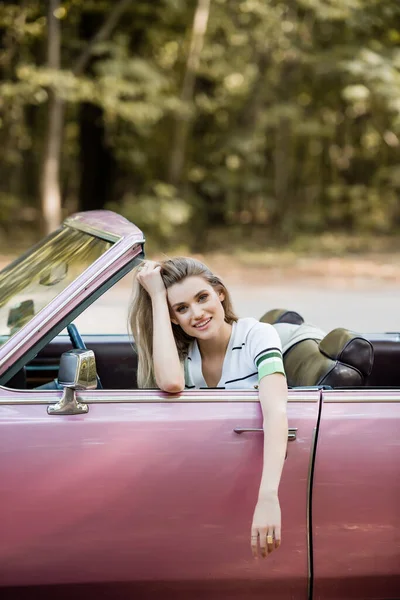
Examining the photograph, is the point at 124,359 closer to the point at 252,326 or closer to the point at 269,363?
the point at 252,326

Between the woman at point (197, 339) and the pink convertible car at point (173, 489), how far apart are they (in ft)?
0.23

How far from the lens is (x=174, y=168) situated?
59.0ft

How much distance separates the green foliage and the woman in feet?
37.6

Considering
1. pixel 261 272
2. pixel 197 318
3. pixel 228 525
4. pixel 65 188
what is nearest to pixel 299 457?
pixel 228 525

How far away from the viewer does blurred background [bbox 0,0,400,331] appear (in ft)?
47.6

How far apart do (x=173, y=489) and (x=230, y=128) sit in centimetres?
1734

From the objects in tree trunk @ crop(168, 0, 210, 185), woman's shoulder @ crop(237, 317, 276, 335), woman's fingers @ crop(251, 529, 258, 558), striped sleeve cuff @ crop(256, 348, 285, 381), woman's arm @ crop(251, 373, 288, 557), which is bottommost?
woman's fingers @ crop(251, 529, 258, 558)

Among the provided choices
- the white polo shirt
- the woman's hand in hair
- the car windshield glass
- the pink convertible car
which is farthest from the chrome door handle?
the car windshield glass

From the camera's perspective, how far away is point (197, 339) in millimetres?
3104

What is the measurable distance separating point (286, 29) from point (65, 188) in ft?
37.5

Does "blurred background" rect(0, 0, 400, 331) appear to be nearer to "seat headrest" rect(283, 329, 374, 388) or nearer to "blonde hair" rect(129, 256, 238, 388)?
"seat headrest" rect(283, 329, 374, 388)

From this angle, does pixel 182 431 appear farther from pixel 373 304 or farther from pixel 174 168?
pixel 174 168

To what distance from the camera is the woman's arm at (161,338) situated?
2688 millimetres

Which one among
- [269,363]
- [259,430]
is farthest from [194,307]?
[259,430]
